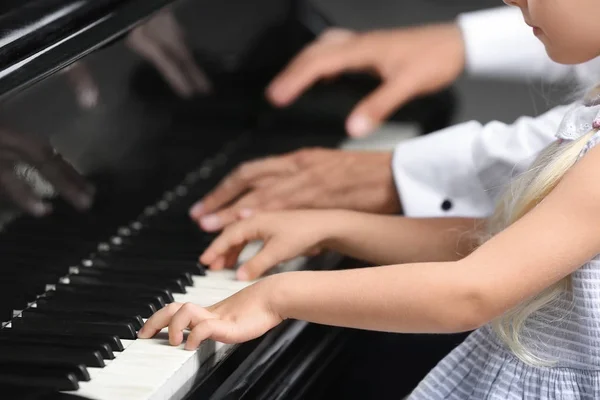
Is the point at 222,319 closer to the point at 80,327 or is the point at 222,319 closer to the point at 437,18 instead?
the point at 80,327

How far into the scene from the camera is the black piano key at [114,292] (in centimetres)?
128

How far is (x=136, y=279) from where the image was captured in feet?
4.46

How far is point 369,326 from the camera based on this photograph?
115 cm

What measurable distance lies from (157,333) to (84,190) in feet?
1.08

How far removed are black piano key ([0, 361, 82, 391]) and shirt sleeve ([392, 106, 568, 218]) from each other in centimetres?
72

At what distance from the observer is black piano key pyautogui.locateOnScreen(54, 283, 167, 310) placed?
1.28 meters

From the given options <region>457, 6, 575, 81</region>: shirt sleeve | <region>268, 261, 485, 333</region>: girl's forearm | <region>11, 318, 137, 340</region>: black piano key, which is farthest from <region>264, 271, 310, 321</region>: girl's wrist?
<region>457, 6, 575, 81</region>: shirt sleeve

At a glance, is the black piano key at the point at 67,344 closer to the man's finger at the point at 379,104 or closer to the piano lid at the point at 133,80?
the piano lid at the point at 133,80

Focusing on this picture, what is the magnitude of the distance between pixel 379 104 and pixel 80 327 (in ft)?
2.70

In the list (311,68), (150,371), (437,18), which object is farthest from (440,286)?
(437,18)

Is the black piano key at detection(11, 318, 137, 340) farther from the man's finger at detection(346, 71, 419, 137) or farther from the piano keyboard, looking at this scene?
the man's finger at detection(346, 71, 419, 137)

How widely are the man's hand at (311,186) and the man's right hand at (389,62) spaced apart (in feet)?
0.64

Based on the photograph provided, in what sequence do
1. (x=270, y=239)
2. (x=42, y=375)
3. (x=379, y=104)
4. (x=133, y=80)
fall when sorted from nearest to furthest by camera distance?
(x=42, y=375), (x=270, y=239), (x=133, y=80), (x=379, y=104)

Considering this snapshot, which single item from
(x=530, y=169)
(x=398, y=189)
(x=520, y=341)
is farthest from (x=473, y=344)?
(x=398, y=189)
